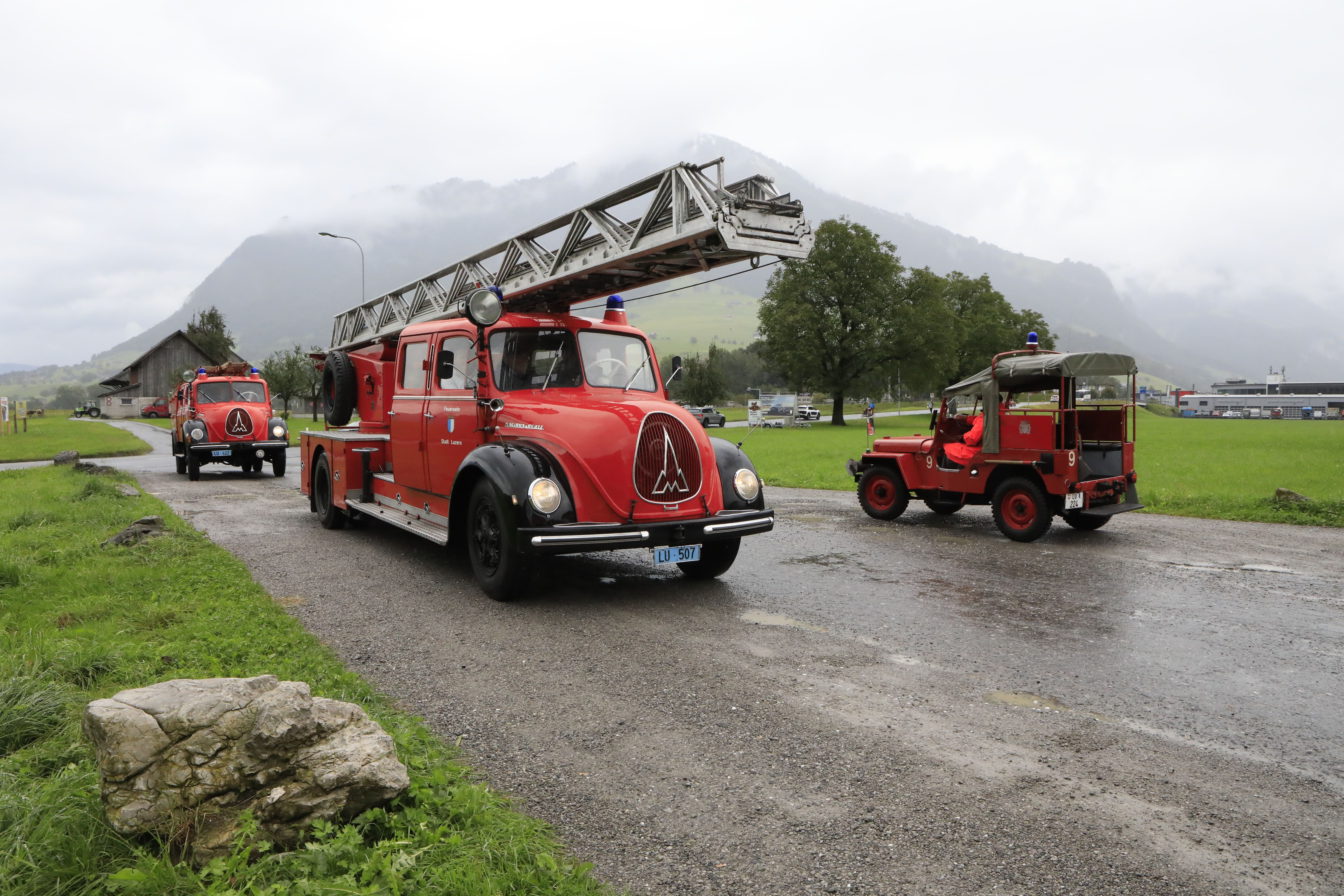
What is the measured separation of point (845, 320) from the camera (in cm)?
5312

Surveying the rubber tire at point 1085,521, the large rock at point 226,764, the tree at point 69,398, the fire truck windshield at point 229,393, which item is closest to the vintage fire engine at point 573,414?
the large rock at point 226,764

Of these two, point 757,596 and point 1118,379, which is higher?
point 1118,379

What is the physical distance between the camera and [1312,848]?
10.1ft

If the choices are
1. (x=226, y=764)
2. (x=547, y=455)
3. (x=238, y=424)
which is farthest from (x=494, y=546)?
(x=238, y=424)

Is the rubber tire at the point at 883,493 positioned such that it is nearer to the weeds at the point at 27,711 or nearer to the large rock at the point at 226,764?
the large rock at the point at 226,764

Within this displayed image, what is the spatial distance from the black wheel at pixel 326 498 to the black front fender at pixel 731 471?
18.0ft

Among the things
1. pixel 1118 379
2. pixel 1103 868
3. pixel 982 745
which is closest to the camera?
pixel 1103 868

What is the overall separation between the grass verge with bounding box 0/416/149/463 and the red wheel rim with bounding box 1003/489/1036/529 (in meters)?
23.6

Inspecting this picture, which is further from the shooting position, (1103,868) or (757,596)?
(757,596)

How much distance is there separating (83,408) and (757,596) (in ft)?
330

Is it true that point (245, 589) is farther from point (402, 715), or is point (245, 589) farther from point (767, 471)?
point (767, 471)

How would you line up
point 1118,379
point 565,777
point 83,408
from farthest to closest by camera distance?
point 83,408 < point 1118,379 < point 565,777

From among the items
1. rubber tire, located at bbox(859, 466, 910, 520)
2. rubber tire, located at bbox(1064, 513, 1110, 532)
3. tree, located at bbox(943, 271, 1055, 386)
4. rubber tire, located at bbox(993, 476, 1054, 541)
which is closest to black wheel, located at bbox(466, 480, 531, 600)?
rubber tire, located at bbox(993, 476, 1054, 541)

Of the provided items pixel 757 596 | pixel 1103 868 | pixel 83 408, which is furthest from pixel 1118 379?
pixel 83 408
